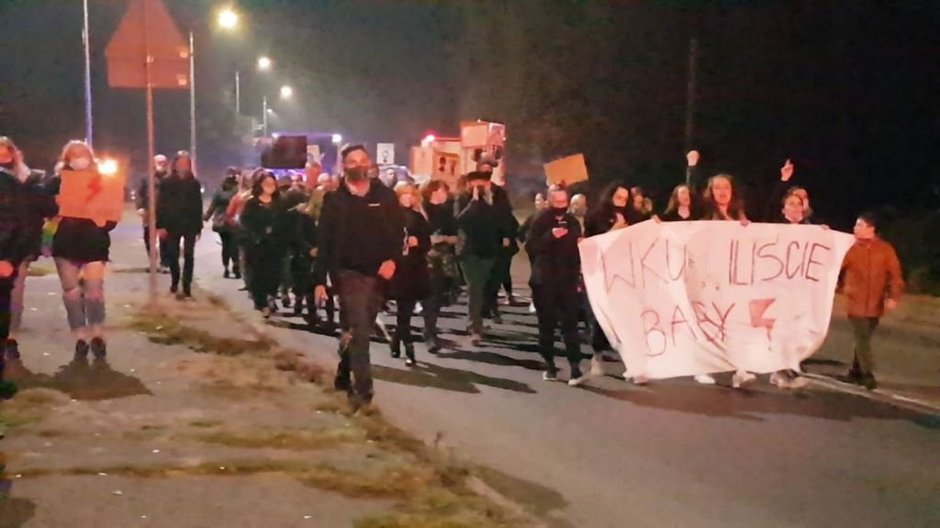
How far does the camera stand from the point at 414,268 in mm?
11562

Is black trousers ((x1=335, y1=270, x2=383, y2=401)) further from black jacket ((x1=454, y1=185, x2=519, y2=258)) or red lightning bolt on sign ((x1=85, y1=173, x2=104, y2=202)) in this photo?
black jacket ((x1=454, y1=185, x2=519, y2=258))

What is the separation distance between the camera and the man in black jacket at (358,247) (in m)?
8.54

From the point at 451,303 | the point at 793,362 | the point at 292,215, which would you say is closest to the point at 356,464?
the point at 793,362

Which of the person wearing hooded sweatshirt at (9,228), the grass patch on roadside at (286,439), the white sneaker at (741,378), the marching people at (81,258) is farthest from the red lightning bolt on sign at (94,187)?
the white sneaker at (741,378)

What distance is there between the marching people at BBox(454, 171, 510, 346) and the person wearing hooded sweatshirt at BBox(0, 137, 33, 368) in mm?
4862

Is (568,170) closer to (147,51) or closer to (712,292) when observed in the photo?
(712,292)

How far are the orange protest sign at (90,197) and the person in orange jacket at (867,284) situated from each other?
632 cm

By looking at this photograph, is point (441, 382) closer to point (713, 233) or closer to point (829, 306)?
point (713, 233)

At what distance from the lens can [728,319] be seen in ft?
34.0

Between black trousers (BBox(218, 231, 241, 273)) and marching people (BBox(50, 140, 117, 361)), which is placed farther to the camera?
black trousers (BBox(218, 231, 241, 273))

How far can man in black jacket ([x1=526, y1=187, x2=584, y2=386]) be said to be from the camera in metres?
10.3

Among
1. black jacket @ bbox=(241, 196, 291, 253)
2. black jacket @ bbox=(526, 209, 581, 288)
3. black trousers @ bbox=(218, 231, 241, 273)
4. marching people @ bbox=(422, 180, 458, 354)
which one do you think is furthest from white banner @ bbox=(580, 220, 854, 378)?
black trousers @ bbox=(218, 231, 241, 273)

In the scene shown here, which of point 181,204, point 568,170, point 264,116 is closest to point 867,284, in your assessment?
point 568,170

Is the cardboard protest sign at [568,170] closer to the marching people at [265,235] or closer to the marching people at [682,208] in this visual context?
the marching people at [682,208]
